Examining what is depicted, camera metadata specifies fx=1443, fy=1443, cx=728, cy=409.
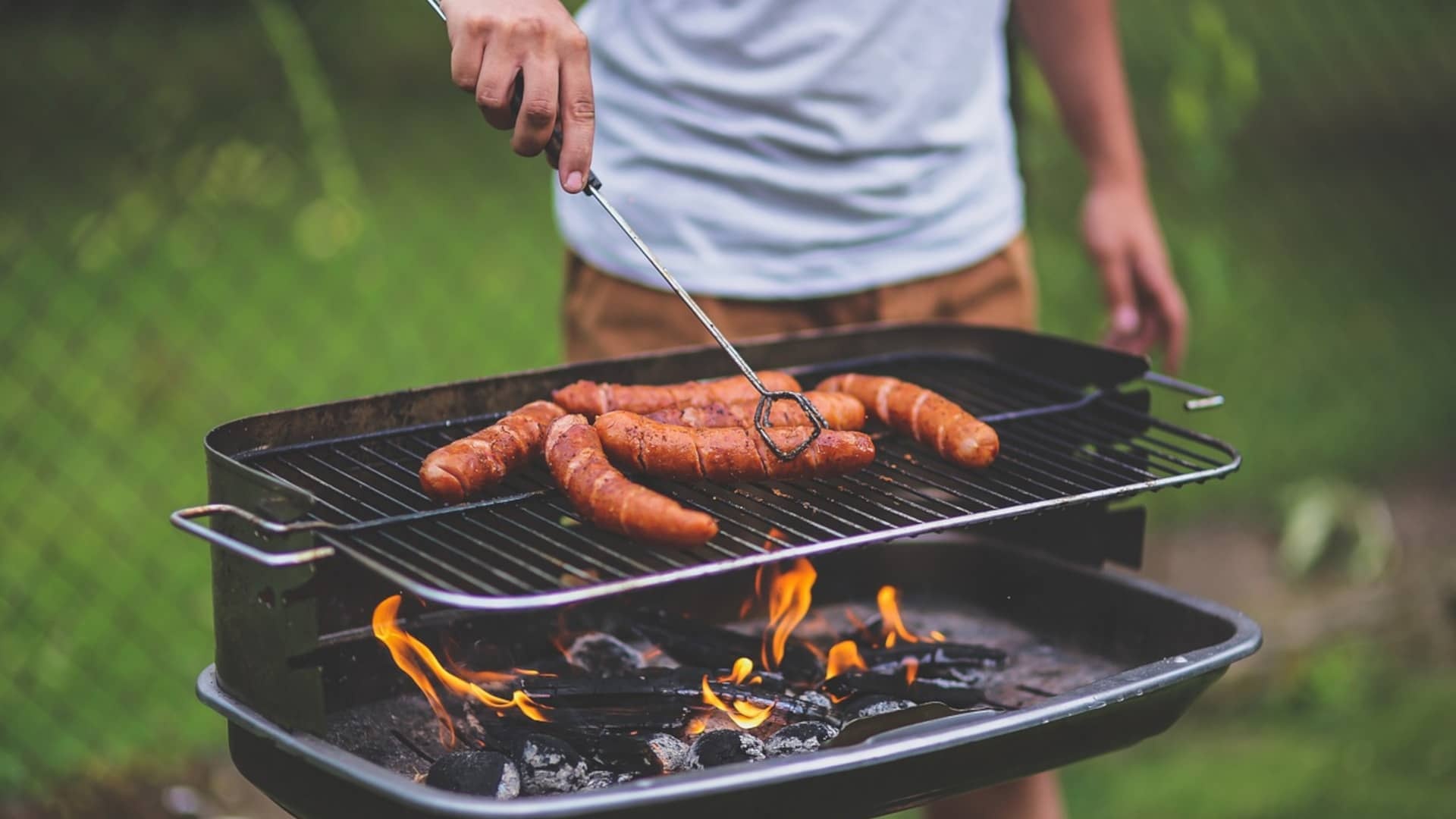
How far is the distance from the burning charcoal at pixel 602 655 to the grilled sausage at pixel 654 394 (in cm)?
43

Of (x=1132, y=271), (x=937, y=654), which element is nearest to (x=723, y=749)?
(x=937, y=654)

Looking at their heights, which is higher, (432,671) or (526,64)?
(526,64)

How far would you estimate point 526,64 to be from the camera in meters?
2.10

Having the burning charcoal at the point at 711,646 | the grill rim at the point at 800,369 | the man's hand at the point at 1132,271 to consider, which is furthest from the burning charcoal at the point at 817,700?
the man's hand at the point at 1132,271

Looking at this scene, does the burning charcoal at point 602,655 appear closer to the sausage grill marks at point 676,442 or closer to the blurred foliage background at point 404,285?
the sausage grill marks at point 676,442

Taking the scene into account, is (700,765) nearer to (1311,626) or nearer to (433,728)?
(433,728)

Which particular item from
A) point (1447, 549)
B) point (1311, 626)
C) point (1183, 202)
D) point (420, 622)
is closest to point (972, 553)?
point (420, 622)

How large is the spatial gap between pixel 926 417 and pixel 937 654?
0.45 metres

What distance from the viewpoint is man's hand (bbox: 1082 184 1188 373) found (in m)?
3.41

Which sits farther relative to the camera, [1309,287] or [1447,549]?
[1309,287]

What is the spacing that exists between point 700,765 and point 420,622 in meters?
0.62

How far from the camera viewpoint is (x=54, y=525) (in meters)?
5.77

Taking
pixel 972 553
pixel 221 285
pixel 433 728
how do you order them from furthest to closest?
pixel 221 285, pixel 972 553, pixel 433 728

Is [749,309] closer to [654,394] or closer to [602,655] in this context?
[654,394]
